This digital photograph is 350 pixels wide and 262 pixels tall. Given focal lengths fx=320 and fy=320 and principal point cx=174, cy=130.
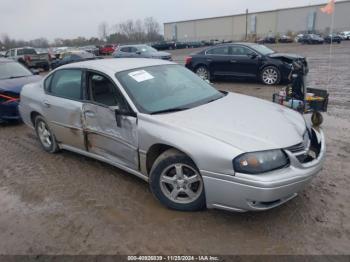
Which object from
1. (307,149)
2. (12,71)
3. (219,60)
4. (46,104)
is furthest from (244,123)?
(219,60)

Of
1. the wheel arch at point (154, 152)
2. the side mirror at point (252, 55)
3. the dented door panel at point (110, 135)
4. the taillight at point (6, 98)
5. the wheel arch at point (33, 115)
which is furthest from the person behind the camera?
the side mirror at point (252, 55)

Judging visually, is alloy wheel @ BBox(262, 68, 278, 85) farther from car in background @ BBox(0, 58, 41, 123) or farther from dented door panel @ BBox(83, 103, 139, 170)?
dented door panel @ BBox(83, 103, 139, 170)

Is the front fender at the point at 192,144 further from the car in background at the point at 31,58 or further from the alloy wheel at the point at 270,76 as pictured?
the car in background at the point at 31,58

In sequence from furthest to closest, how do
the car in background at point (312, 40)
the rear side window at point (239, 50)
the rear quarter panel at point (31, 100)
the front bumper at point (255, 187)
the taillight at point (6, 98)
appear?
the car in background at point (312, 40), the rear side window at point (239, 50), the taillight at point (6, 98), the rear quarter panel at point (31, 100), the front bumper at point (255, 187)

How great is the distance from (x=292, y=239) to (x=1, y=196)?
11.4 feet

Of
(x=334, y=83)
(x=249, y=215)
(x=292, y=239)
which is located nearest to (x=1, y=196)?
(x=249, y=215)

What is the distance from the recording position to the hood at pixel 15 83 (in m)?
7.28

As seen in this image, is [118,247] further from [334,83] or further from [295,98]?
[334,83]

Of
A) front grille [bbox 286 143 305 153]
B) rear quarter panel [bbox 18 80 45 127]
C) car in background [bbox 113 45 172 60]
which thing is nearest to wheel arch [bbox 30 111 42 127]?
rear quarter panel [bbox 18 80 45 127]

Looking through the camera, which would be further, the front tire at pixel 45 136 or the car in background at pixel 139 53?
the car in background at pixel 139 53

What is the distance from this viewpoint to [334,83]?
35.9ft

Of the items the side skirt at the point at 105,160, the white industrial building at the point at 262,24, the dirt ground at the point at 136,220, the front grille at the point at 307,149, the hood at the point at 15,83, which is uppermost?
the white industrial building at the point at 262,24

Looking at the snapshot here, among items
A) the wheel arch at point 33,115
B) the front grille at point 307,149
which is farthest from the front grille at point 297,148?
the wheel arch at point 33,115

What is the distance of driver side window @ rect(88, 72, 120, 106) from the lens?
3938 mm
